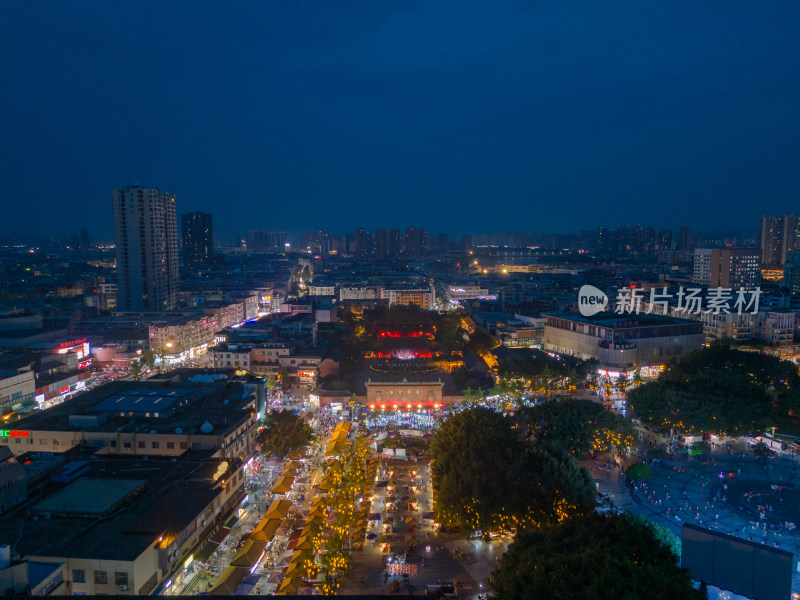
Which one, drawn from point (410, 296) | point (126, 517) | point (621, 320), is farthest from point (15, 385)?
point (410, 296)

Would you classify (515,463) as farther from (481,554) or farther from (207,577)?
(207,577)

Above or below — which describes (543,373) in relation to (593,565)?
below

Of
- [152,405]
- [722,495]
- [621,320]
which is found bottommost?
[722,495]

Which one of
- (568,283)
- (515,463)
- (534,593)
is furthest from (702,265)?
(534,593)

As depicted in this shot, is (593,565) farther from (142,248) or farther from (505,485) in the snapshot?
(142,248)
